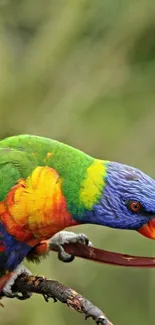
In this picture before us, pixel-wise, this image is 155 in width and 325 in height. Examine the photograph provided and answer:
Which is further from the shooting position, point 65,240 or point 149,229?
point 65,240

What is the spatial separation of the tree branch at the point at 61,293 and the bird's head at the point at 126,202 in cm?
23

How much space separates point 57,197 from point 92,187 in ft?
0.36

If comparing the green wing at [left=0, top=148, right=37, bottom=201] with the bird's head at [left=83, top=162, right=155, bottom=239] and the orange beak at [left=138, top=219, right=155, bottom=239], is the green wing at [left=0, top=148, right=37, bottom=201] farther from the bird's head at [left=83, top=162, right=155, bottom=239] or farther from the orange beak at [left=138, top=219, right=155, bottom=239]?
the orange beak at [left=138, top=219, right=155, bottom=239]

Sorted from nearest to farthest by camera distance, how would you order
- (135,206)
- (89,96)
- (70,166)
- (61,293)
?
(61,293) < (135,206) < (70,166) < (89,96)

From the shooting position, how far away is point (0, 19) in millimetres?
3154

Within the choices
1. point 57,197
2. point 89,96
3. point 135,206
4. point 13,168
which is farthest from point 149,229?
point 89,96

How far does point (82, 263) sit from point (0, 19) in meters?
1.47

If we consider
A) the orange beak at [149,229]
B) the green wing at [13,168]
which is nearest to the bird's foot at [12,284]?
the green wing at [13,168]

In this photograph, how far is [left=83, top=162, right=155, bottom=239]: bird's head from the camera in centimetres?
139

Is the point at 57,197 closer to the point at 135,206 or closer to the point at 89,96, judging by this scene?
the point at 135,206

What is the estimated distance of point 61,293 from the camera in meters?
1.25

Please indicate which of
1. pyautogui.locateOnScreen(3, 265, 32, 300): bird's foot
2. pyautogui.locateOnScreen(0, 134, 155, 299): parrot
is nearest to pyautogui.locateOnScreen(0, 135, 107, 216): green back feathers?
pyautogui.locateOnScreen(0, 134, 155, 299): parrot

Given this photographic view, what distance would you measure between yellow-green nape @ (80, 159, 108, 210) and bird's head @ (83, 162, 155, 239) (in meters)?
0.01

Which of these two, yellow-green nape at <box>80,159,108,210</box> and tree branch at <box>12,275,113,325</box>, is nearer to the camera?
tree branch at <box>12,275,113,325</box>
